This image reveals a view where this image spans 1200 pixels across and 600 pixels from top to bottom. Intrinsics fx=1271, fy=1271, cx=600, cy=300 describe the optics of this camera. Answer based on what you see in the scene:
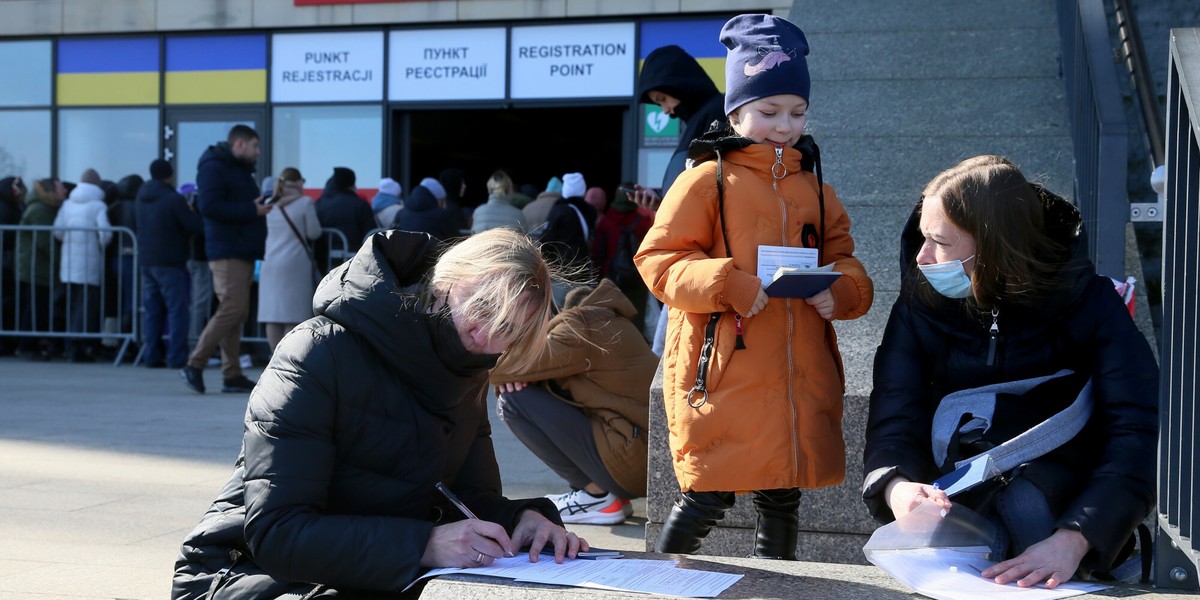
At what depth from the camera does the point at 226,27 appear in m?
15.2

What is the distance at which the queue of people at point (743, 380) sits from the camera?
2.62m

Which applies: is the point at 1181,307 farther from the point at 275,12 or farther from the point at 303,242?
the point at 275,12

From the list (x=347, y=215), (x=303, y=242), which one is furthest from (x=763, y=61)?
(x=347, y=215)

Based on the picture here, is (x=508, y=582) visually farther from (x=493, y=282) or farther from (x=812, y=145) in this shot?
(x=812, y=145)

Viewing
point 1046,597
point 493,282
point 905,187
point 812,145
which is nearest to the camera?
point 1046,597

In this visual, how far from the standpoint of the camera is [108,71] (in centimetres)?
1570

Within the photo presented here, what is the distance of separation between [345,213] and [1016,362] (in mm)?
9465

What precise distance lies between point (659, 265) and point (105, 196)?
1057 centimetres

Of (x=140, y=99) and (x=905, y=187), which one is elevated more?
(x=140, y=99)

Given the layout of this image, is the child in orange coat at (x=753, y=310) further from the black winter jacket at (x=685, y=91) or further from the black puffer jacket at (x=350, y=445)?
the black winter jacket at (x=685, y=91)

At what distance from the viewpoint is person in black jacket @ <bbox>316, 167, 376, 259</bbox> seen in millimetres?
11711

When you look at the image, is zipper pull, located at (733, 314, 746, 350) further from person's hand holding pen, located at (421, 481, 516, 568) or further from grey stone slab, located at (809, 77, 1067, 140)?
grey stone slab, located at (809, 77, 1067, 140)

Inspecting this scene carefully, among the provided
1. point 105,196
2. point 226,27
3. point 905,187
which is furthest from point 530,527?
point 226,27

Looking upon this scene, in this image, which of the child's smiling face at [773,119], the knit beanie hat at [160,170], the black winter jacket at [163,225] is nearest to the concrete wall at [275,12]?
the knit beanie hat at [160,170]
